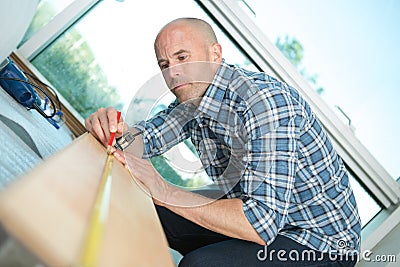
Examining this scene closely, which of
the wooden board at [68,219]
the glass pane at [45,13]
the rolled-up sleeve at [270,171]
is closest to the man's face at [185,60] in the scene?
the rolled-up sleeve at [270,171]

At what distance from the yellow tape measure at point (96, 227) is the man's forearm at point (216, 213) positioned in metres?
0.43

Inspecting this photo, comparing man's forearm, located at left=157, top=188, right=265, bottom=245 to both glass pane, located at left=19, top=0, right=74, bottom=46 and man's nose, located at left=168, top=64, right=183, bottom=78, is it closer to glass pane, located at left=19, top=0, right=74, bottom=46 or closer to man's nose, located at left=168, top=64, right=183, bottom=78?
man's nose, located at left=168, top=64, right=183, bottom=78

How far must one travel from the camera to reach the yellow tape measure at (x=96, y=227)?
37 centimetres

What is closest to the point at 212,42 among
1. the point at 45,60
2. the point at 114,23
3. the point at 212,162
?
the point at 212,162

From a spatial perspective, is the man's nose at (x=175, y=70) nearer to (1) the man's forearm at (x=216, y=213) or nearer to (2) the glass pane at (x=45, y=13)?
(1) the man's forearm at (x=216, y=213)

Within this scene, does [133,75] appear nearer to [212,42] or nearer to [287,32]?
[287,32]

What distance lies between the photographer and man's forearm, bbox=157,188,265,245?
1.09 meters

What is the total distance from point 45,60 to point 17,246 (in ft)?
7.06

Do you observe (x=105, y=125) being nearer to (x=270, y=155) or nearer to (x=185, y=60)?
(x=185, y=60)

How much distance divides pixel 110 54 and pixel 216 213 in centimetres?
146

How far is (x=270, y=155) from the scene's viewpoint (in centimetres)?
113

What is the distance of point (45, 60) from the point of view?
236 cm

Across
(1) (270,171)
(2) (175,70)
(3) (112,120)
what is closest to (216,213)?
(1) (270,171)

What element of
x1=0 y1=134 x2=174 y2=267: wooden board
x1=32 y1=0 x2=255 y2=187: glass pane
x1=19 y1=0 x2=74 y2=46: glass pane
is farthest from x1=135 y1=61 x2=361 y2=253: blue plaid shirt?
x1=19 y1=0 x2=74 y2=46: glass pane
